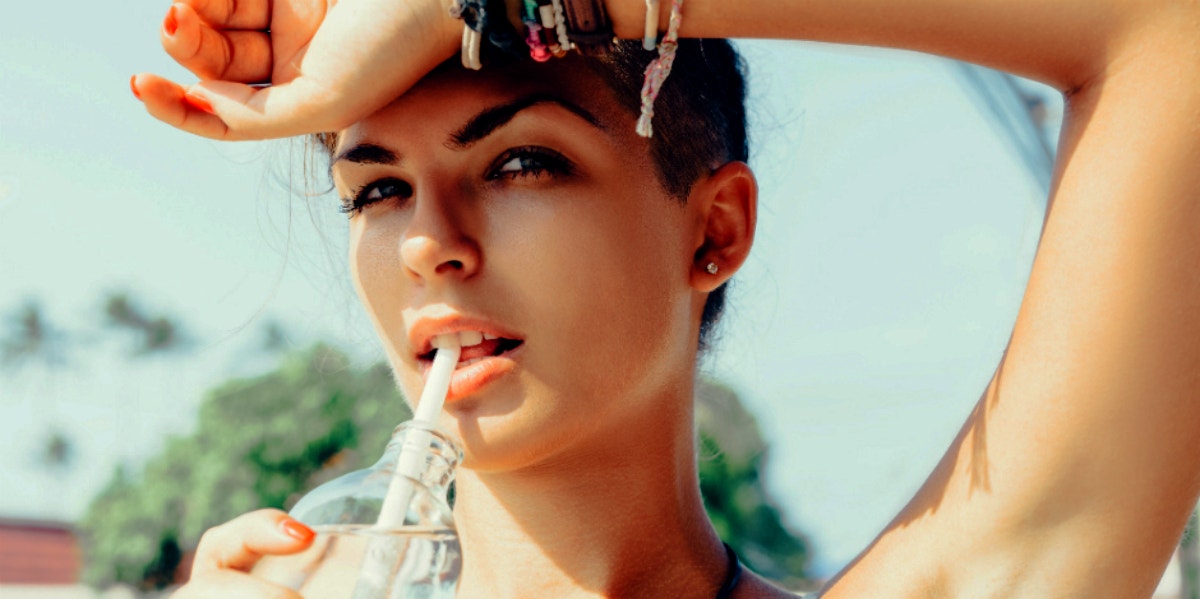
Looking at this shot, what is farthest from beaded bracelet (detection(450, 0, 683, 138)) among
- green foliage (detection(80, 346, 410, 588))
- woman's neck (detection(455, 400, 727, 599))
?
green foliage (detection(80, 346, 410, 588))

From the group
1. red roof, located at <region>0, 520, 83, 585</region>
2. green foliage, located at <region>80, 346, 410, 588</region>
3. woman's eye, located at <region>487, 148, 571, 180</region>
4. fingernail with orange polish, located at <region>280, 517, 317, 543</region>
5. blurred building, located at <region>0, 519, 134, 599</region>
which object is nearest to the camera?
fingernail with orange polish, located at <region>280, 517, 317, 543</region>

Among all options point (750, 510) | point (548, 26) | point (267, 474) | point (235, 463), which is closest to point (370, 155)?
point (548, 26)

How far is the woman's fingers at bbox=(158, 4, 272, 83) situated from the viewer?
158cm

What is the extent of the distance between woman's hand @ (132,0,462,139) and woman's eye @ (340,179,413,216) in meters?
0.29

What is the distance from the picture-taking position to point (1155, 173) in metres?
1.46

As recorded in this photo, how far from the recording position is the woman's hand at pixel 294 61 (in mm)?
1545

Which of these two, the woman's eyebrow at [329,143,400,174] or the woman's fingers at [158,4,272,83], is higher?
the woman's fingers at [158,4,272,83]

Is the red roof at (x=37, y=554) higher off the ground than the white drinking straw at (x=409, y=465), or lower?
higher

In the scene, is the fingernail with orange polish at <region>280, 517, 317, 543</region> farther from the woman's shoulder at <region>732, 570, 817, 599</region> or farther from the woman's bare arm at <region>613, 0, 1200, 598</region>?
the woman's shoulder at <region>732, 570, 817, 599</region>

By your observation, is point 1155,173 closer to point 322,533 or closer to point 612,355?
point 612,355

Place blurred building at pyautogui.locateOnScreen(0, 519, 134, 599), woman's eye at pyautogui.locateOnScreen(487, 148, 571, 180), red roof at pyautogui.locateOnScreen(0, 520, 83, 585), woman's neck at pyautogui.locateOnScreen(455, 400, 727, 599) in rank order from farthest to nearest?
1. red roof at pyautogui.locateOnScreen(0, 520, 83, 585)
2. blurred building at pyautogui.locateOnScreen(0, 519, 134, 599)
3. woman's neck at pyautogui.locateOnScreen(455, 400, 727, 599)
4. woman's eye at pyautogui.locateOnScreen(487, 148, 571, 180)

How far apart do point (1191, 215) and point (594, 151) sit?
2.64 feet

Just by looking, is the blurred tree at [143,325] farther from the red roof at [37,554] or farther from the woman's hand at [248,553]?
the woman's hand at [248,553]

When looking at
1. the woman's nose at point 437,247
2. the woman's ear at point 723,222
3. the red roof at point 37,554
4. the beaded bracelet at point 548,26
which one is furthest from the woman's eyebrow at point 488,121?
the red roof at point 37,554
